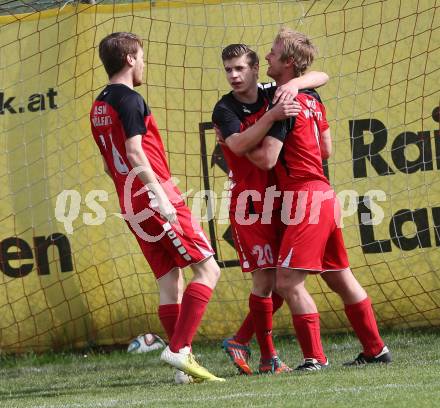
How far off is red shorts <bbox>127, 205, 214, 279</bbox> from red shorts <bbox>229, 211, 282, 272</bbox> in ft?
0.83

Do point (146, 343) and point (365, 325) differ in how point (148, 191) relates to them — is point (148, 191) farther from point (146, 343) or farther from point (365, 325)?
point (146, 343)

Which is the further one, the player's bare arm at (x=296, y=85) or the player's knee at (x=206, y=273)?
the player's knee at (x=206, y=273)

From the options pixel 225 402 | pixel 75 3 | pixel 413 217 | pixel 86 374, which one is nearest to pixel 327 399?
pixel 225 402

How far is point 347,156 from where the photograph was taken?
7582mm

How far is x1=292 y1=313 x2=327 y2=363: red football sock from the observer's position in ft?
18.3

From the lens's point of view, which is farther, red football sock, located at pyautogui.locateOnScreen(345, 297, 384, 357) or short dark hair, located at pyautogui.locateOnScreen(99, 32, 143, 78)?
red football sock, located at pyautogui.locateOnScreen(345, 297, 384, 357)

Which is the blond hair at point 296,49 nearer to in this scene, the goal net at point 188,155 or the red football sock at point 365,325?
the red football sock at point 365,325

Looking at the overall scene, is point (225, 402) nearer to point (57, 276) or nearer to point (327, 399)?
point (327, 399)

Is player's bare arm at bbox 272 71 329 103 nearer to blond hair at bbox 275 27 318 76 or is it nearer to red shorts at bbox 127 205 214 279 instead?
blond hair at bbox 275 27 318 76

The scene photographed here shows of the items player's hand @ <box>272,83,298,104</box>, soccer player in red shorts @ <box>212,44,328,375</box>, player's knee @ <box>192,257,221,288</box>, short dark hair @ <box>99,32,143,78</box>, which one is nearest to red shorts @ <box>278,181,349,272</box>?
soccer player in red shorts @ <box>212,44,328,375</box>

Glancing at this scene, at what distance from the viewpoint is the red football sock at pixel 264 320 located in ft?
19.1

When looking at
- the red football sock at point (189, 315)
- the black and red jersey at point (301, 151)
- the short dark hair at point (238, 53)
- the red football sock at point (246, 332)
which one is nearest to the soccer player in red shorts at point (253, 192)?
the short dark hair at point (238, 53)

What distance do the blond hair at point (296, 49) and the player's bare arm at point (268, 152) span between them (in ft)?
1.71

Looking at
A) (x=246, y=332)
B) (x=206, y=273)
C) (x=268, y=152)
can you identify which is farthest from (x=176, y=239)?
(x=246, y=332)
